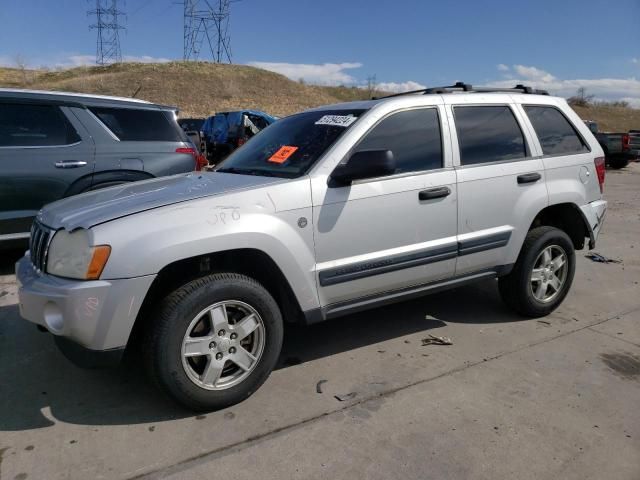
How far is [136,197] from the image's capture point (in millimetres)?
3131

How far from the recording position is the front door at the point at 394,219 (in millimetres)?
3281

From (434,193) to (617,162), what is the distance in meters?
19.3

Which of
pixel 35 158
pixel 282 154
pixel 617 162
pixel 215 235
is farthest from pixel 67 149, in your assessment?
pixel 617 162

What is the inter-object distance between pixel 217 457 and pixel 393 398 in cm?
108

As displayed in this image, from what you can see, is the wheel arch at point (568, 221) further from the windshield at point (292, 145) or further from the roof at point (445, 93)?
the windshield at point (292, 145)

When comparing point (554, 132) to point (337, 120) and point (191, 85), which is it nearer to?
point (337, 120)

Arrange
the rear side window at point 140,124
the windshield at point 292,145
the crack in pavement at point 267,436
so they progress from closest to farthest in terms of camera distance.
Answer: the crack in pavement at point 267,436 → the windshield at point 292,145 → the rear side window at point 140,124

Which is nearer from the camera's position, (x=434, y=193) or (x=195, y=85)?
(x=434, y=193)

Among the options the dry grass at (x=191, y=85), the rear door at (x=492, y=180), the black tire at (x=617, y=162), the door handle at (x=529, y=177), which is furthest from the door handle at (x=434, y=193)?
the dry grass at (x=191, y=85)

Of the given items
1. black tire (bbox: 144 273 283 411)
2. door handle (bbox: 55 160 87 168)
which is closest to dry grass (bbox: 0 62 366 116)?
door handle (bbox: 55 160 87 168)

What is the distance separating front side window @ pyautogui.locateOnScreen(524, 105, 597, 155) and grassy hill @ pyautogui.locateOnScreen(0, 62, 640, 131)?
39.2 metres

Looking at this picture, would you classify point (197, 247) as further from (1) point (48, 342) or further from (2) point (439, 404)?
(1) point (48, 342)

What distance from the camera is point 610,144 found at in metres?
19.1

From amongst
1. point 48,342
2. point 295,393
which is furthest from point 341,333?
point 48,342
